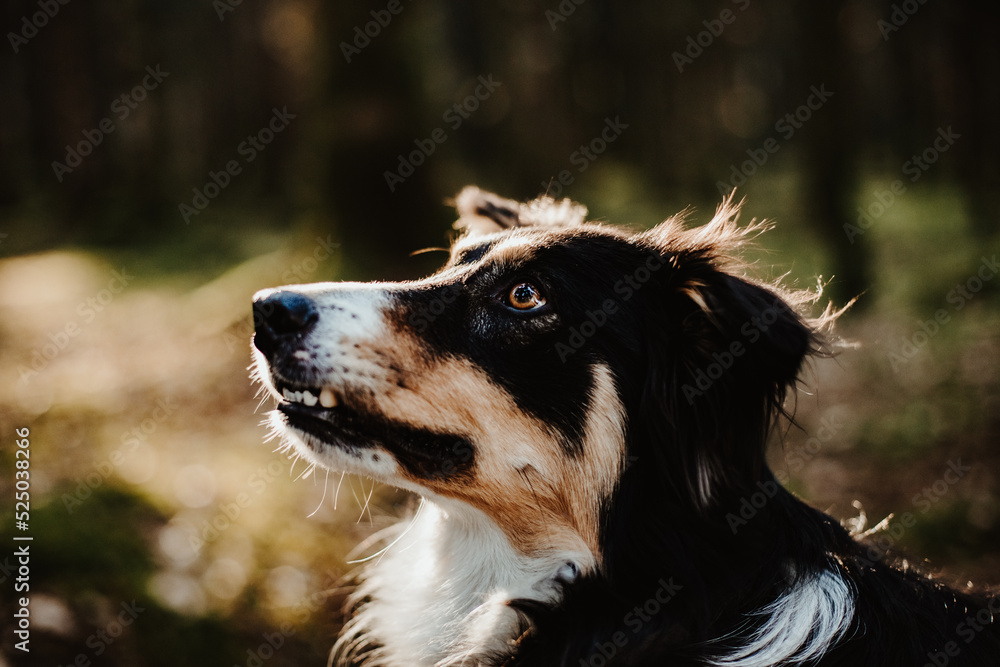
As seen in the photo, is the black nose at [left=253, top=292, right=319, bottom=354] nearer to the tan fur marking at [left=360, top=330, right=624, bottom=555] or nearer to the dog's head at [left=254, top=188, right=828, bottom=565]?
the dog's head at [left=254, top=188, right=828, bottom=565]

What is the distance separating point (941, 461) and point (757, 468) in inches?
202

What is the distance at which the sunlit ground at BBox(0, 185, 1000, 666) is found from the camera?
3.96 meters

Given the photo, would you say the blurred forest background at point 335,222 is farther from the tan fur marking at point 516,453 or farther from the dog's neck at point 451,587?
the tan fur marking at point 516,453

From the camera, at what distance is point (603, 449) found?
281 centimetres

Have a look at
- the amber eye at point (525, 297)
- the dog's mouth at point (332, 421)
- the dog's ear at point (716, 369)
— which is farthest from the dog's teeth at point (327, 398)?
the dog's ear at point (716, 369)

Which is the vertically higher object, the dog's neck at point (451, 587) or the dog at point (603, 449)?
the dog at point (603, 449)

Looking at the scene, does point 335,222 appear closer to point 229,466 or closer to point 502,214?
point 229,466

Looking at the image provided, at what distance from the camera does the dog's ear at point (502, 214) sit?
3.89m

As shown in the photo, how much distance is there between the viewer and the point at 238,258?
13.9m

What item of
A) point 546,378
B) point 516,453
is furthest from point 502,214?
point 516,453

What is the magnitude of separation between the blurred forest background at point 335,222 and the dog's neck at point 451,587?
2.27ft

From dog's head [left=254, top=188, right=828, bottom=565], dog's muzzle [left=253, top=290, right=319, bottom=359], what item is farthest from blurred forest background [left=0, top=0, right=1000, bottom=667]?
dog's muzzle [left=253, top=290, right=319, bottom=359]

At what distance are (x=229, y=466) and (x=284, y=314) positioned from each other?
3643 millimetres

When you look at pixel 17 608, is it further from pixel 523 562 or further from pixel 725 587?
pixel 725 587
